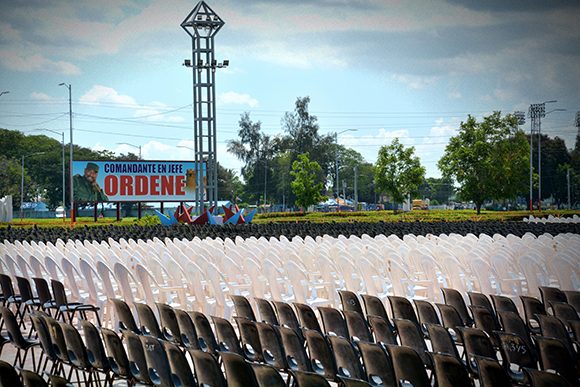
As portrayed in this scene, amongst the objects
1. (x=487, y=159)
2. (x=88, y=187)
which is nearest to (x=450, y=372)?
(x=88, y=187)

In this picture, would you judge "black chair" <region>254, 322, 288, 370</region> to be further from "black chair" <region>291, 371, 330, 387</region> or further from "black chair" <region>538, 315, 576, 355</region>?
"black chair" <region>538, 315, 576, 355</region>

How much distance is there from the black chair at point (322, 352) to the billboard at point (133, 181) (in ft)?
131

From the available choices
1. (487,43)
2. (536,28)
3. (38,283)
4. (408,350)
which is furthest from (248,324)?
(487,43)

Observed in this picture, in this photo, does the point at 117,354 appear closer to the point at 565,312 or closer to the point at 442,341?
the point at 442,341

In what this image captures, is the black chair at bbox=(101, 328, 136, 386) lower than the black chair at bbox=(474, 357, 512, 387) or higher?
lower

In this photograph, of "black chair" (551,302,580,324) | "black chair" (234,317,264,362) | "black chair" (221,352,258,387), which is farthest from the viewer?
"black chair" (551,302,580,324)

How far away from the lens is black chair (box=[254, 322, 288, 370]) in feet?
21.4

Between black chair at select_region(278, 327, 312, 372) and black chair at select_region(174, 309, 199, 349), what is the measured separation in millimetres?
941

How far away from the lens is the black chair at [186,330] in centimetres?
707

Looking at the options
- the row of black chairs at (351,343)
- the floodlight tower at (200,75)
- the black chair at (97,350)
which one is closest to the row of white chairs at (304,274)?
the row of black chairs at (351,343)

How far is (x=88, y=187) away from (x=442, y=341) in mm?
42024

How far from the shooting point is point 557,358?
5672 mm

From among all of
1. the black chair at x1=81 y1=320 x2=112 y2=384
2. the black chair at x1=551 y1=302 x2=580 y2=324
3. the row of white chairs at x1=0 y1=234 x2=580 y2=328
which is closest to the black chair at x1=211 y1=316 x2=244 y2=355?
the black chair at x1=81 y1=320 x2=112 y2=384

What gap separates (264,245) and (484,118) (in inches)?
1617
